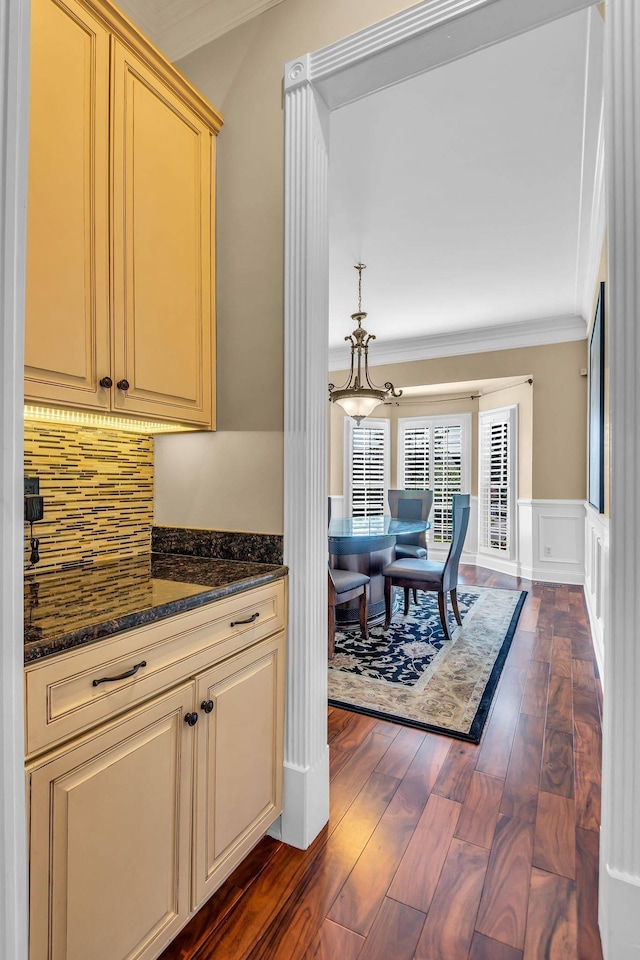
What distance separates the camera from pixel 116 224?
4.54 feet

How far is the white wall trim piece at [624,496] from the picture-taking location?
120 cm

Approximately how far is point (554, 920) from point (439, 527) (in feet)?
19.3

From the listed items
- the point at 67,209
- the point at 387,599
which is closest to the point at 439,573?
the point at 387,599

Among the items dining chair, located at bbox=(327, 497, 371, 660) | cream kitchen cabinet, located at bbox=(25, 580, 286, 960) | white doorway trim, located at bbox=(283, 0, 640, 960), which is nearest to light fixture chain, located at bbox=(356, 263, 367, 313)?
dining chair, located at bbox=(327, 497, 371, 660)

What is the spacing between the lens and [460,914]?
138 cm

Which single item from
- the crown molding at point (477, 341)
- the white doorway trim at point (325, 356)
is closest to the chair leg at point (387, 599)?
the white doorway trim at point (325, 356)

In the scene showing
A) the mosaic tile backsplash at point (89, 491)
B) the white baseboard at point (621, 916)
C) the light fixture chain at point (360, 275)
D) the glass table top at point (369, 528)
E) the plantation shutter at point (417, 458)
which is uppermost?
the light fixture chain at point (360, 275)

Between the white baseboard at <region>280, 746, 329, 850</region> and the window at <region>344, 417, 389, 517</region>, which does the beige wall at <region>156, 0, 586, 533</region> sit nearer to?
the white baseboard at <region>280, 746, 329, 850</region>

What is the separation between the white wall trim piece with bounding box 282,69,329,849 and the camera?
63.2 inches

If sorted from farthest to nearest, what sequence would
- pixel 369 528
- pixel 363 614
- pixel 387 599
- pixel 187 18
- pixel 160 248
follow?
pixel 369 528, pixel 387 599, pixel 363 614, pixel 187 18, pixel 160 248

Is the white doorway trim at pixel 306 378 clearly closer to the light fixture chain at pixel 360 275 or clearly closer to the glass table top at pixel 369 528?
the glass table top at pixel 369 528

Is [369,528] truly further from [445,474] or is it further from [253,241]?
[445,474]

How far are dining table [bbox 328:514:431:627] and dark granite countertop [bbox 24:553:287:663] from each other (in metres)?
2.03

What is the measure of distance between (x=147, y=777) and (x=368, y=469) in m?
6.49
